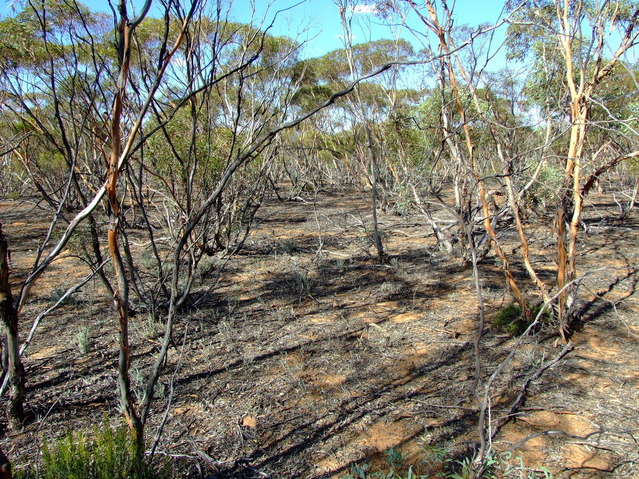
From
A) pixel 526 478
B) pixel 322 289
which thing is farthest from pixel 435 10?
pixel 526 478

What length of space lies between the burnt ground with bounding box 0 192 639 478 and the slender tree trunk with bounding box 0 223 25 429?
0.30ft

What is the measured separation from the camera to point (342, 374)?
9.12ft

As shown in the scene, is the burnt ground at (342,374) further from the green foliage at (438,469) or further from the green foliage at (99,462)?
the green foliage at (99,462)

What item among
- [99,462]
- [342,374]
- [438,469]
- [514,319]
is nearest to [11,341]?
[99,462]

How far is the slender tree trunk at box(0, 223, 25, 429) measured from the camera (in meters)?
1.79

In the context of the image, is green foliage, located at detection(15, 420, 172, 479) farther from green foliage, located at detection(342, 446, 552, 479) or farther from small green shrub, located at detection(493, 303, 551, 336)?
small green shrub, located at detection(493, 303, 551, 336)

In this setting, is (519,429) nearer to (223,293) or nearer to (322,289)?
(322,289)

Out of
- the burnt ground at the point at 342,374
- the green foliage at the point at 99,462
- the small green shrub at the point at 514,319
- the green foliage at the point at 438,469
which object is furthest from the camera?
the small green shrub at the point at 514,319

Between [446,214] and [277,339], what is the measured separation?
5160 millimetres

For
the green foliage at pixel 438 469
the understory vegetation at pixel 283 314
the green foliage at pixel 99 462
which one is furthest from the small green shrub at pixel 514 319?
the green foliage at pixel 99 462

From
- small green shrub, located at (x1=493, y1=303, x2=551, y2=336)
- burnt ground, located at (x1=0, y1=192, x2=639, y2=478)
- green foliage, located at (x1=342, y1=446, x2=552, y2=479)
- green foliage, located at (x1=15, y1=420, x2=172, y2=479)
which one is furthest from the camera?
small green shrub, located at (x1=493, y1=303, x2=551, y2=336)

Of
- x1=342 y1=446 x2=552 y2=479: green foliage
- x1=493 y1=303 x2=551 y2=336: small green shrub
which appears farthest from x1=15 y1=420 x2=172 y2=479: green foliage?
x1=493 y1=303 x2=551 y2=336: small green shrub

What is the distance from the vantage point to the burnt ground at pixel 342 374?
206 centimetres

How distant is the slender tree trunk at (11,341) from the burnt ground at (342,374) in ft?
0.30
